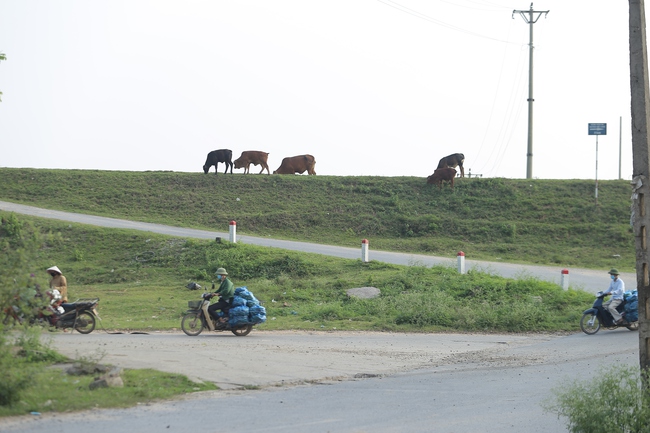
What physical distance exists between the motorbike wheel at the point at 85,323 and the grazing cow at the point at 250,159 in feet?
103

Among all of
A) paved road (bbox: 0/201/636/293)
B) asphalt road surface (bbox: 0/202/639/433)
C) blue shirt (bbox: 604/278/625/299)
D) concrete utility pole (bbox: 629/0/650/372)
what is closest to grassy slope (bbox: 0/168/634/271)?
paved road (bbox: 0/201/636/293)

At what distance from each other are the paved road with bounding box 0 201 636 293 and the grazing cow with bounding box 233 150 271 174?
1243 cm

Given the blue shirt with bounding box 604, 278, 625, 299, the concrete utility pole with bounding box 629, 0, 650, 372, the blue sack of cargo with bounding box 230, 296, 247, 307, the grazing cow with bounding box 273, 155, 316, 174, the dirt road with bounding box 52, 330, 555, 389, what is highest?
the grazing cow with bounding box 273, 155, 316, 174

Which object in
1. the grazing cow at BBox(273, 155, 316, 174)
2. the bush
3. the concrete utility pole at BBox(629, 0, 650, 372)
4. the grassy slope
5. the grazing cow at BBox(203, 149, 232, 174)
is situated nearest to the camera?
the bush

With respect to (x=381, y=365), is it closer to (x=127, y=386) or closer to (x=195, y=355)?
(x=195, y=355)

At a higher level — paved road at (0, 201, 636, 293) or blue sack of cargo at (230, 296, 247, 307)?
paved road at (0, 201, 636, 293)

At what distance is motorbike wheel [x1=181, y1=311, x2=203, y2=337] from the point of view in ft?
56.7

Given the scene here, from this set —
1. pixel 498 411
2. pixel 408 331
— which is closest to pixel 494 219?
pixel 408 331

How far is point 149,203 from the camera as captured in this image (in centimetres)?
4134

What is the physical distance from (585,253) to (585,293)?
41.6ft

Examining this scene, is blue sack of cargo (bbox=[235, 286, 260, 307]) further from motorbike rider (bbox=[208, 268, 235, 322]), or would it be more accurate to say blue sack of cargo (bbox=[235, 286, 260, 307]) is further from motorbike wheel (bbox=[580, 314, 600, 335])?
motorbike wheel (bbox=[580, 314, 600, 335])

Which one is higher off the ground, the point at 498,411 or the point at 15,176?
the point at 15,176

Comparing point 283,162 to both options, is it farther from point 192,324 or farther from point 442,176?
point 192,324

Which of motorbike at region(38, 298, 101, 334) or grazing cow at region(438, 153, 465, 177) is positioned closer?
motorbike at region(38, 298, 101, 334)
